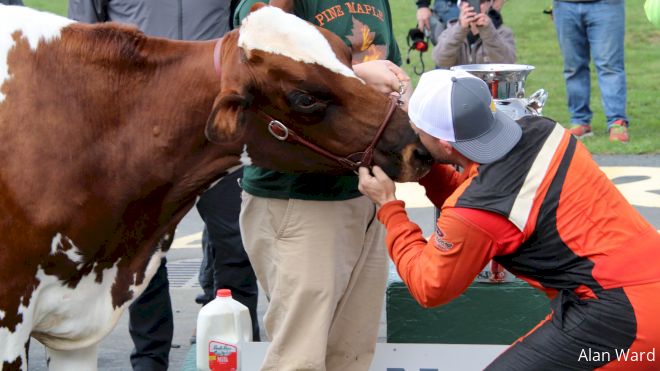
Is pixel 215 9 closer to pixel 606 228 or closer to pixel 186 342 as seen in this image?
pixel 186 342

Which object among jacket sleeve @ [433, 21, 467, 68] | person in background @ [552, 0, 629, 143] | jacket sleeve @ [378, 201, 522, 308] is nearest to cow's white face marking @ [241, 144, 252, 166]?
jacket sleeve @ [378, 201, 522, 308]

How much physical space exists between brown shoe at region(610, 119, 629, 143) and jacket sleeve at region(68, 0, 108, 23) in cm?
676

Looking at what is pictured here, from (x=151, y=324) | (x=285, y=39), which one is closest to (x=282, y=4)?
(x=285, y=39)

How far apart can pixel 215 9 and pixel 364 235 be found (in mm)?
1693

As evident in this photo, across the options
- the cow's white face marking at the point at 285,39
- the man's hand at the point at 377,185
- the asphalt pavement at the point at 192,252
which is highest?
the cow's white face marking at the point at 285,39

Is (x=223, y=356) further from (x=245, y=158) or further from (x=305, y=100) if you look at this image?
(x=305, y=100)

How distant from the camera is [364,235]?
459 centimetres

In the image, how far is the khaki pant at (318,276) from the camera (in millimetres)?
4375

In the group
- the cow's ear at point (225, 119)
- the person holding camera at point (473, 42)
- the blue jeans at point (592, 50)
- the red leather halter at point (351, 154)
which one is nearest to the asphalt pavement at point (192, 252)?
the blue jeans at point (592, 50)

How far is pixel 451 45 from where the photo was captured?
9.17 meters

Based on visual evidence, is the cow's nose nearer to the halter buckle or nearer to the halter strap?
the halter buckle

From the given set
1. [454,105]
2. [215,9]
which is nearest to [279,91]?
[454,105]

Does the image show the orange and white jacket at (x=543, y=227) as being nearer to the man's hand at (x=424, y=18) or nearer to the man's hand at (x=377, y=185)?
the man's hand at (x=377, y=185)

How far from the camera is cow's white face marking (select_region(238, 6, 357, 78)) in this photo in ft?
11.9
